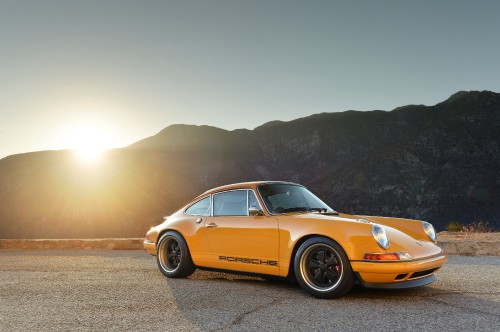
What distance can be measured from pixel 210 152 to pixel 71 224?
3086 centimetres

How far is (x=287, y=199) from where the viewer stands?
643cm

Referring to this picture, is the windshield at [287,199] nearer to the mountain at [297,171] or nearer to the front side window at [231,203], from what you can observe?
the front side window at [231,203]

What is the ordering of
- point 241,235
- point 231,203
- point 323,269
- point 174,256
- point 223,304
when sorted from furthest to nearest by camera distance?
1. point 174,256
2. point 231,203
3. point 241,235
4. point 323,269
5. point 223,304

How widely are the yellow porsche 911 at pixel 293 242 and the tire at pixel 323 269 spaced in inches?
0.4

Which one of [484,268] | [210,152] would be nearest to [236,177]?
[210,152]

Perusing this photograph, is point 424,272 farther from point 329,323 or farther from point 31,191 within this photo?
point 31,191

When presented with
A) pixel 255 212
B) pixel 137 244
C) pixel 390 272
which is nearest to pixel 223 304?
pixel 255 212

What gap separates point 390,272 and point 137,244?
756 cm

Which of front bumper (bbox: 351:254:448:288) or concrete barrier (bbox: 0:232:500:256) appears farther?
concrete barrier (bbox: 0:232:500:256)

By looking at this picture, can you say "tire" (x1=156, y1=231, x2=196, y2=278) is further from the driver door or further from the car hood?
the car hood

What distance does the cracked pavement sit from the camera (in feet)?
14.0

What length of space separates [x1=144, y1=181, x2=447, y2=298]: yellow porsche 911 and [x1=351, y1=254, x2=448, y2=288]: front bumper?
1 centimetres

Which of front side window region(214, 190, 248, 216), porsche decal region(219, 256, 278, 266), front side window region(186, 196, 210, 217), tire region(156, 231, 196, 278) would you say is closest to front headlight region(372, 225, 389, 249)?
porsche decal region(219, 256, 278, 266)

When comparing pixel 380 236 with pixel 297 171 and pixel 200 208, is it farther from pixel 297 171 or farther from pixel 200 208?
pixel 297 171
